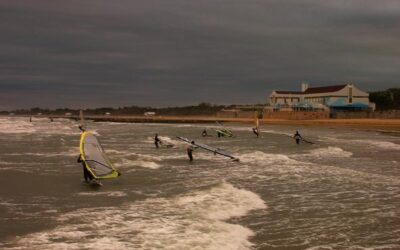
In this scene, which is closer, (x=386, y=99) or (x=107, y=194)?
(x=107, y=194)

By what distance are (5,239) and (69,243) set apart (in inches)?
62.5

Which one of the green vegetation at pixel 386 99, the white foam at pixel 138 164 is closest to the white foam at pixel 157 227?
the white foam at pixel 138 164

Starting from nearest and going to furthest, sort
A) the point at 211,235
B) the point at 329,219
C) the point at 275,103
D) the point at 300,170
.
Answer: the point at 211,235 < the point at 329,219 < the point at 300,170 < the point at 275,103

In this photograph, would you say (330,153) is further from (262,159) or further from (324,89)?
(324,89)

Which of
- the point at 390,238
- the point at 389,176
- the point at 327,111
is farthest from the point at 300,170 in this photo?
the point at 327,111

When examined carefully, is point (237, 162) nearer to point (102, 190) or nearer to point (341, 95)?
point (102, 190)

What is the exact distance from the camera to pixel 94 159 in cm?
1920

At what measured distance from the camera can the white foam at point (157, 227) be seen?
9.77m

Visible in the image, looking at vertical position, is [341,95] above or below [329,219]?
above

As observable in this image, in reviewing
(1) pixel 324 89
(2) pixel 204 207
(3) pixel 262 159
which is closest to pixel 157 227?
(2) pixel 204 207

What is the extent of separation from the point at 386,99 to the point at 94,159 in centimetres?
10907

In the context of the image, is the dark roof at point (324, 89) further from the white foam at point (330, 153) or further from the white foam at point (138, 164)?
the white foam at point (138, 164)

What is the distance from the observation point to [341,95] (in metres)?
95.9

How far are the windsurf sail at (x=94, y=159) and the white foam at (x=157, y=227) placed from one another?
15.4 feet
